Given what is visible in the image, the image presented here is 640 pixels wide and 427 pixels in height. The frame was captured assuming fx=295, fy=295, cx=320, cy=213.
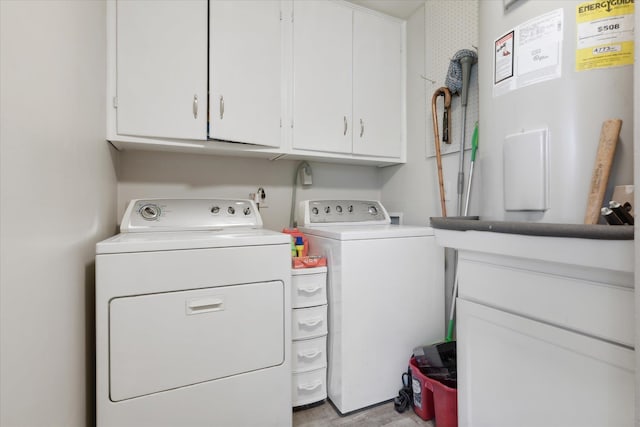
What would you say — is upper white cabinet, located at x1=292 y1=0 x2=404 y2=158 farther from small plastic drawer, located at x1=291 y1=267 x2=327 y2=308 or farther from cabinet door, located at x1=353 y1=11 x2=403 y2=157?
small plastic drawer, located at x1=291 y1=267 x2=327 y2=308

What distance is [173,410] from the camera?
1195 mm

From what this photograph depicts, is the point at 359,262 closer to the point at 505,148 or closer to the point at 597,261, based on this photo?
the point at 505,148

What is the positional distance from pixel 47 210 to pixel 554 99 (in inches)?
57.4

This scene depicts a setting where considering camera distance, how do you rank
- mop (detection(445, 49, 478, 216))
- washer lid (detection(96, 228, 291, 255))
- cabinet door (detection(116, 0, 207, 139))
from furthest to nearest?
mop (detection(445, 49, 478, 216)), cabinet door (detection(116, 0, 207, 139)), washer lid (detection(96, 228, 291, 255))

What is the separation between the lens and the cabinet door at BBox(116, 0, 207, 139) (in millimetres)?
1494

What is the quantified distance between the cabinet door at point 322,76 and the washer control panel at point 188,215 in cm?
56

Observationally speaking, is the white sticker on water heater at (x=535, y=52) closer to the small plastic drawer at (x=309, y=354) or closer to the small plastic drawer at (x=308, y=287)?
the small plastic drawer at (x=308, y=287)

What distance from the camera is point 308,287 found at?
1.58 m

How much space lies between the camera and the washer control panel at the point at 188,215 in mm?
1560

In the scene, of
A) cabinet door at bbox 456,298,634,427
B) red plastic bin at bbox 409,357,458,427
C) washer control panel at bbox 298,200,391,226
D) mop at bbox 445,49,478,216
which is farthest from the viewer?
washer control panel at bbox 298,200,391,226

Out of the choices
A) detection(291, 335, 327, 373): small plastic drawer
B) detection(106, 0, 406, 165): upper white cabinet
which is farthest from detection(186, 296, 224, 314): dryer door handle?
detection(106, 0, 406, 165): upper white cabinet

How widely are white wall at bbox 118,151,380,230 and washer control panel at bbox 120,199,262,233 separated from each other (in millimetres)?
293

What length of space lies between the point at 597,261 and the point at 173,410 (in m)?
1.50

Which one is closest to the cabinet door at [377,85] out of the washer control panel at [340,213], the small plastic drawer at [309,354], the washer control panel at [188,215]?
the washer control panel at [340,213]
